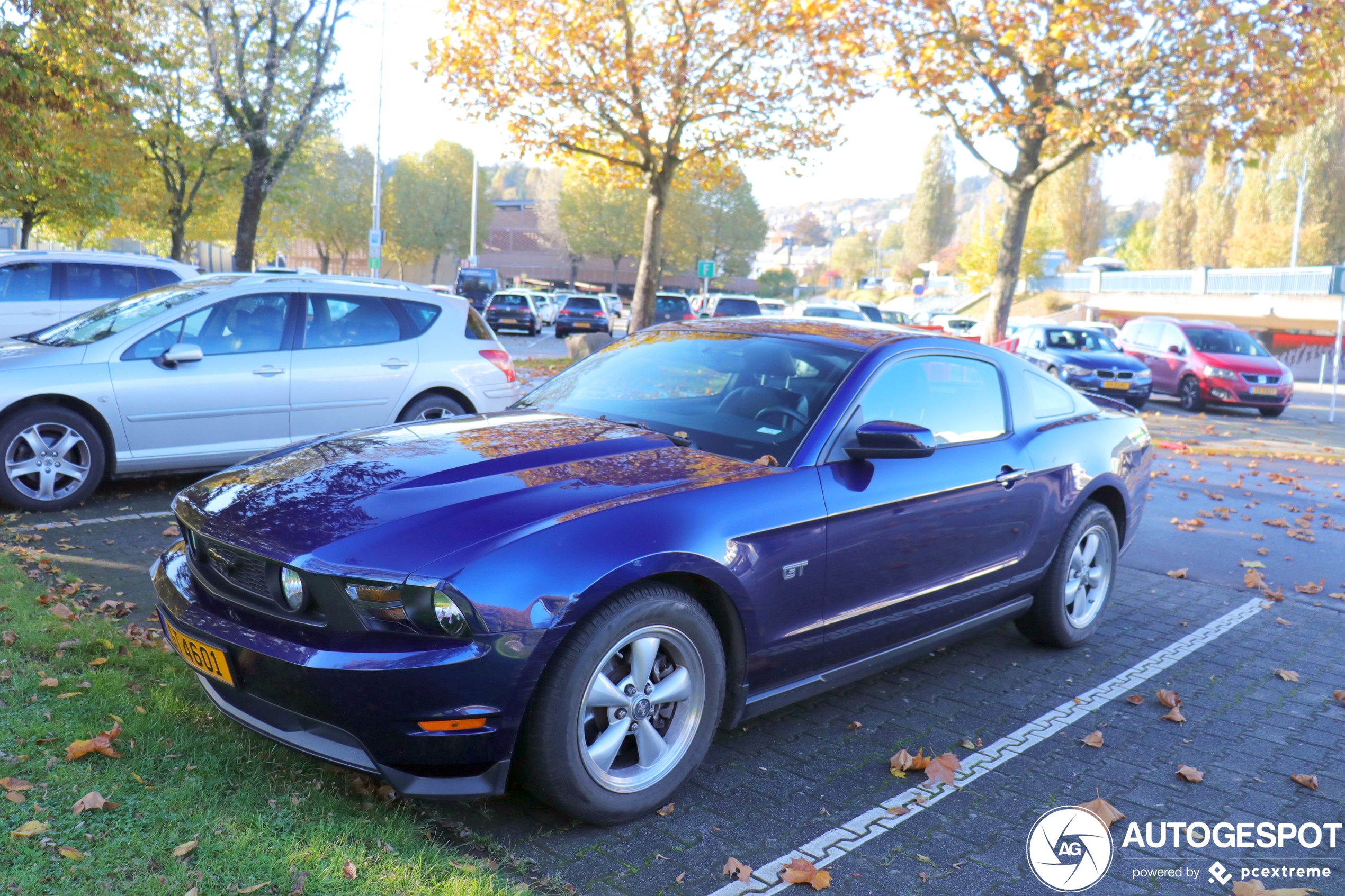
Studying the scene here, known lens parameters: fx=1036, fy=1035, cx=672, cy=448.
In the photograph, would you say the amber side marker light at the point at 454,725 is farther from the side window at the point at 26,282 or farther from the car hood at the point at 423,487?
the side window at the point at 26,282

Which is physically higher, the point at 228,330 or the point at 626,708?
the point at 228,330

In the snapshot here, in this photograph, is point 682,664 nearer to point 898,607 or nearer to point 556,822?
point 556,822

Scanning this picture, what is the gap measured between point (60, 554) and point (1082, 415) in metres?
5.72

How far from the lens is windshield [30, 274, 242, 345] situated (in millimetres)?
7285

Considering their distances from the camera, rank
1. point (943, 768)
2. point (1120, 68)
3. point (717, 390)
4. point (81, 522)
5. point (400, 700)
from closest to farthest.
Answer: point (400, 700)
point (943, 768)
point (717, 390)
point (81, 522)
point (1120, 68)

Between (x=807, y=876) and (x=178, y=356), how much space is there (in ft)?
19.3

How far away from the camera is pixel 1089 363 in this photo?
19.6 m

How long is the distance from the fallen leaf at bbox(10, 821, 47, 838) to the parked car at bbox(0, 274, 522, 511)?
182 inches

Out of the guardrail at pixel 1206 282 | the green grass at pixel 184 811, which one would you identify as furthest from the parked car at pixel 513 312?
the green grass at pixel 184 811

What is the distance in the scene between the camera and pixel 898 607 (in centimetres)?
411

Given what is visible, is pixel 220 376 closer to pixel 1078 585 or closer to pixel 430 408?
pixel 430 408

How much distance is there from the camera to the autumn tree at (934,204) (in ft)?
403

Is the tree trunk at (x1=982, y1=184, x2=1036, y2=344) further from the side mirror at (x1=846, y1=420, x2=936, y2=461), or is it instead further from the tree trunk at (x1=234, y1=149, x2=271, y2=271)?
the side mirror at (x1=846, y1=420, x2=936, y2=461)

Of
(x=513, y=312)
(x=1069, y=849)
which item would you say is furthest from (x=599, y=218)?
(x=1069, y=849)
